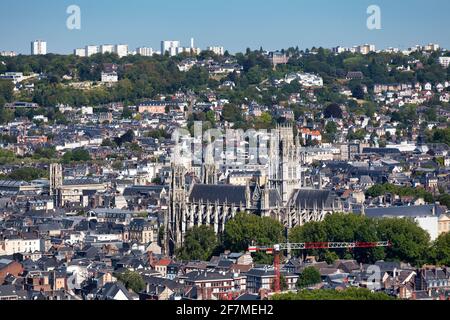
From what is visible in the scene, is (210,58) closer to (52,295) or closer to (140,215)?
(140,215)

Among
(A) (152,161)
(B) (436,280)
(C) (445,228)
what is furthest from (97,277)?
(A) (152,161)

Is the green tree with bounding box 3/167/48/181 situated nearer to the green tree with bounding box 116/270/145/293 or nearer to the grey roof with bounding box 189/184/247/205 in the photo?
the grey roof with bounding box 189/184/247/205

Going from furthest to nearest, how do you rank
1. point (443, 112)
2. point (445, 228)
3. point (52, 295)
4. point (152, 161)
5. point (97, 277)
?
1. point (443, 112)
2. point (152, 161)
3. point (445, 228)
4. point (97, 277)
5. point (52, 295)

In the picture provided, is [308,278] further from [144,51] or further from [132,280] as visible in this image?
[144,51]

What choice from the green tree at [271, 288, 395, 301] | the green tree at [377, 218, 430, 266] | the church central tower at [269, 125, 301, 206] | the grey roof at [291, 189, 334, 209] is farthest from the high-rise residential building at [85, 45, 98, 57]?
the green tree at [271, 288, 395, 301]

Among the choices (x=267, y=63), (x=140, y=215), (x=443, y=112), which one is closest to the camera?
(x=140, y=215)

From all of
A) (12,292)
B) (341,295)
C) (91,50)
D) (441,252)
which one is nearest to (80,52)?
(91,50)

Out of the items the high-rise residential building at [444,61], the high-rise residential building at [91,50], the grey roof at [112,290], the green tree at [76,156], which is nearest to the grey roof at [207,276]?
the grey roof at [112,290]
